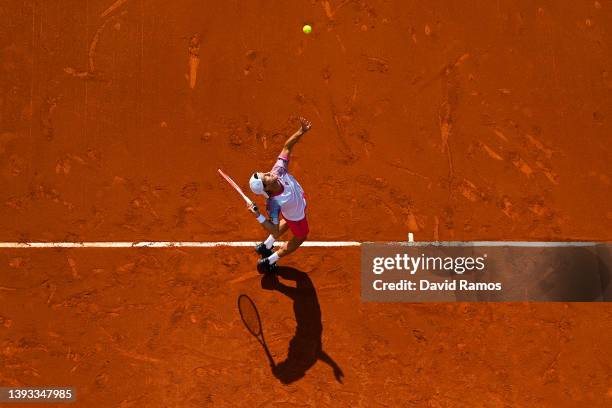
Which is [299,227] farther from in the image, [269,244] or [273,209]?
[269,244]

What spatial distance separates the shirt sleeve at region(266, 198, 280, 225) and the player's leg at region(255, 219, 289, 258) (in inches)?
18.0

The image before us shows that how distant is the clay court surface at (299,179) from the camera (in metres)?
9.26

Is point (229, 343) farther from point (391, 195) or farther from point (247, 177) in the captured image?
point (391, 195)

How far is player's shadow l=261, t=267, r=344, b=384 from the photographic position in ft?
30.3

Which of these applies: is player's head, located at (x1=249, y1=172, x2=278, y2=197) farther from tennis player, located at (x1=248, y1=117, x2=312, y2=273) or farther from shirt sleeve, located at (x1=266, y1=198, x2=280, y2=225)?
shirt sleeve, located at (x1=266, y1=198, x2=280, y2=225)

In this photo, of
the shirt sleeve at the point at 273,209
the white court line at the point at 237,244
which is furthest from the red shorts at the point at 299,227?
the white court line at the point at 237,244

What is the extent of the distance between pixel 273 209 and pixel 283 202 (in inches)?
7.7

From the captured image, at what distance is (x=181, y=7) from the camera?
1006cm

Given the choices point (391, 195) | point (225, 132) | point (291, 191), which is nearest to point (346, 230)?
point (391, 195)

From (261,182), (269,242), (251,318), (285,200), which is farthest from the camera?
(251,318)

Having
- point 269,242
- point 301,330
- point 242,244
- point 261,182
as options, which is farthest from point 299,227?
point 301,330

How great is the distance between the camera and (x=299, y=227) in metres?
8.81

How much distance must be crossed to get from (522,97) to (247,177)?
4.31 metres

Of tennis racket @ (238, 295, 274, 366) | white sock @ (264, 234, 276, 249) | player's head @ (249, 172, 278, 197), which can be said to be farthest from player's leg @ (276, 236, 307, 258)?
player's head @ (249, 172, 278, 197)
